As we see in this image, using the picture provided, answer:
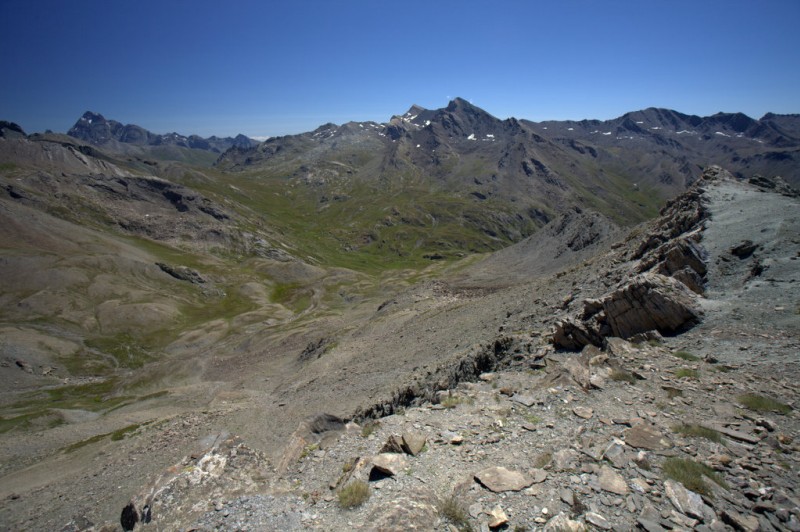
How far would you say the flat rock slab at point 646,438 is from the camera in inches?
453

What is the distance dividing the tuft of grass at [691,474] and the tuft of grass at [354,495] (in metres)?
8.00

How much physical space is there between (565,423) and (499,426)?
224cm

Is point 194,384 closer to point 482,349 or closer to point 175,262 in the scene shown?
point 482,349

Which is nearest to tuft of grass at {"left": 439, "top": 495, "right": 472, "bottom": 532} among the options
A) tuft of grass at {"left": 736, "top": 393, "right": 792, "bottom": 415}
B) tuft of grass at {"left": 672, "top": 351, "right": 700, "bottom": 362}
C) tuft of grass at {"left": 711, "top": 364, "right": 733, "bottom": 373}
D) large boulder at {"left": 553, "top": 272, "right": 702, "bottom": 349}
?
tuft of grass at {"left": 736, "top": 393, "right": 792, "bottom": 415}

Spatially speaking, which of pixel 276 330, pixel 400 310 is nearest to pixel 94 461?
pixel 400 310

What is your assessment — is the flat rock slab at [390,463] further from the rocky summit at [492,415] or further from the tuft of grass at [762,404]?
the tuft of grass at [762,404]

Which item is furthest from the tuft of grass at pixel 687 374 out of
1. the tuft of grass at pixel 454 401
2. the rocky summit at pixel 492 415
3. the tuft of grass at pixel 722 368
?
the tuft of grass at pixel 454 401

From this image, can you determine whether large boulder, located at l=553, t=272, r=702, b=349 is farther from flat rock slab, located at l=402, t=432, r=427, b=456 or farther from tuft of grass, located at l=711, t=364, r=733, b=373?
flat rock slab, located at l=402, t=432, r=427, b=456

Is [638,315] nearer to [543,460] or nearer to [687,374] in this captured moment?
[687,374]

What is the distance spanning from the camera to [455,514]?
9.83 metres

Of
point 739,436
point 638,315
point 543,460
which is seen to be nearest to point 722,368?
point 739,436

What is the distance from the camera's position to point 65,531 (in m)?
16.6

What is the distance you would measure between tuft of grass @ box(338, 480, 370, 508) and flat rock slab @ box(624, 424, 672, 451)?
7.86 meters

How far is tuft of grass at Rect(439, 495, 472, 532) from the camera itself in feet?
31.6
